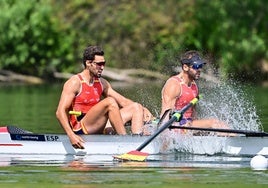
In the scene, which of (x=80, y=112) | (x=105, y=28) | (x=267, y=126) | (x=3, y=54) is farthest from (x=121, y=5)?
(x=80, y=112)

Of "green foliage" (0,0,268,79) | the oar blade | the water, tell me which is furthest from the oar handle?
"green foliage" (0,0,268,79)

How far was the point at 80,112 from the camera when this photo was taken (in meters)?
17.6

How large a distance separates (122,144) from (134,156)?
25.6 inches

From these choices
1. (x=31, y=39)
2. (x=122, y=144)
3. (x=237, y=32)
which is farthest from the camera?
(x=31, y=39)

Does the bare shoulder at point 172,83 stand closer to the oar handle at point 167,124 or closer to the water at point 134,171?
the oar handle at point 167,124

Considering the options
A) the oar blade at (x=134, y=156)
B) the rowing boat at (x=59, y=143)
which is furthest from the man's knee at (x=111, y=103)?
the oar blade at (x=134, y=156)

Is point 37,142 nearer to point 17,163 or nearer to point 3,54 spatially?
point 17,163

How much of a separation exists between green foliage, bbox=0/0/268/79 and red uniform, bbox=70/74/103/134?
1417 inches

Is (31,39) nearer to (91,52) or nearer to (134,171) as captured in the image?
(91,52)

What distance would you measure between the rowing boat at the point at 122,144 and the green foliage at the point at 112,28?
36273mm

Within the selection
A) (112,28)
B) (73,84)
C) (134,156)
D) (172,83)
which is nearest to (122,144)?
(134,156)

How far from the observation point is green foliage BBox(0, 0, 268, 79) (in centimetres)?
5409

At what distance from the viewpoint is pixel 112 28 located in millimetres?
57719

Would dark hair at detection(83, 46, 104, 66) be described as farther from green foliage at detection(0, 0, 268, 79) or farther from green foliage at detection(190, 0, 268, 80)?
green foliage at detection(0, 0, 268, 79)
